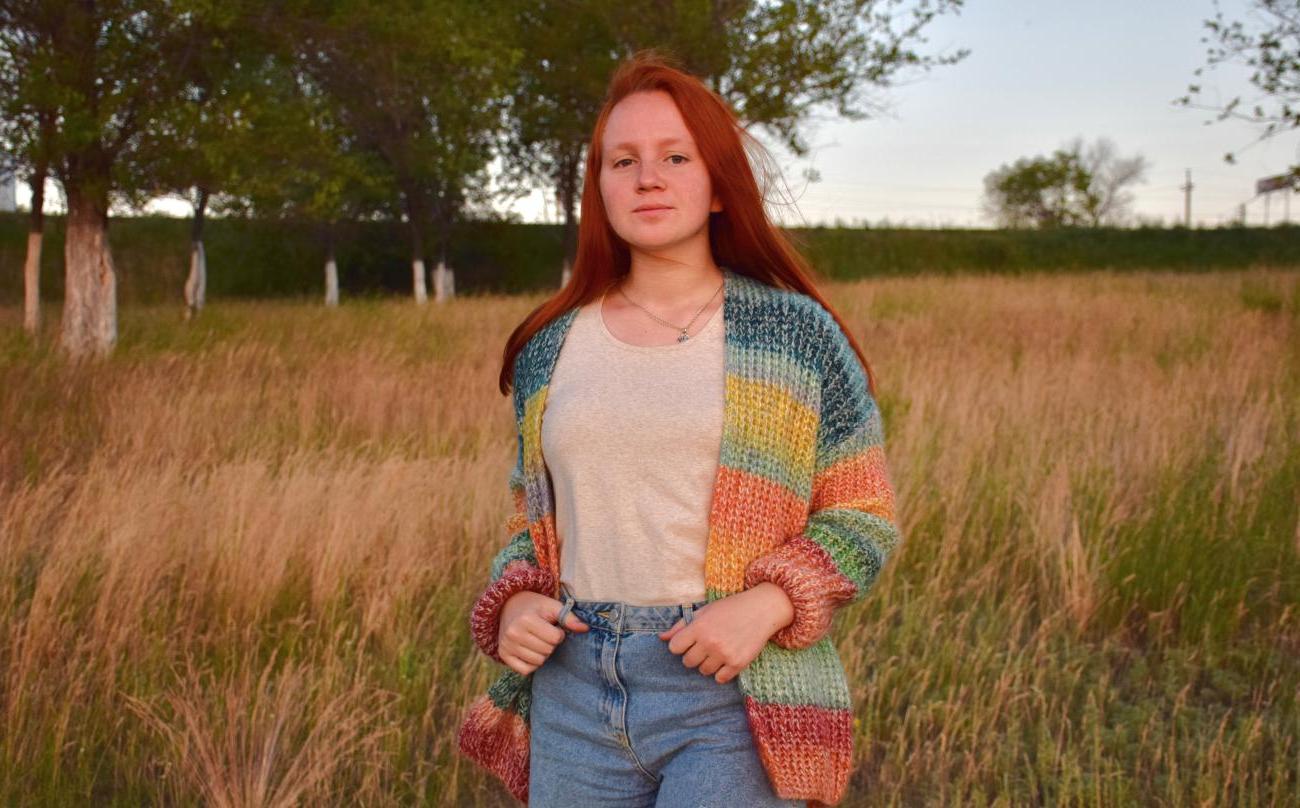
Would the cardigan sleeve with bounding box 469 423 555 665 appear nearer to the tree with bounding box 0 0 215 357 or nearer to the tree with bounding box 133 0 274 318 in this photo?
the tree with bounding box 0 0 215 357

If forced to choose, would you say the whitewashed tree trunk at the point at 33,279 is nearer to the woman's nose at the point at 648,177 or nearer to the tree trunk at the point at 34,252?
the tree trunk at the point at 34,252

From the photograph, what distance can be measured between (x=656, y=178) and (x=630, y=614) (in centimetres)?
62

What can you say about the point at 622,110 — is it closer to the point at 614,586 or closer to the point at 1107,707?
the point at 614,586

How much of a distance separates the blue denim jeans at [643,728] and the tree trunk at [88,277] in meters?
10.7

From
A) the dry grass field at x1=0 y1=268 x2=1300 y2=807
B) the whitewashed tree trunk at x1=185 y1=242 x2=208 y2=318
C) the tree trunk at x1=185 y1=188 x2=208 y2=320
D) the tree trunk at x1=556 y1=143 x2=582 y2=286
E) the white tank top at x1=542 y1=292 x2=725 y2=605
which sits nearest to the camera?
the white tank top at x1=542 y1=292 x2=725 y2=605

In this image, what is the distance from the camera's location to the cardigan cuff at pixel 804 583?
1.51 meters

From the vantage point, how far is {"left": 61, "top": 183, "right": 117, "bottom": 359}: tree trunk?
11.3 meters

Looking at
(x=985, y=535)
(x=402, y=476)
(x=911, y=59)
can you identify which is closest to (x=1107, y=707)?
(x=985, y=535)

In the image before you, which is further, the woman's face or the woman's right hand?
the woman's face

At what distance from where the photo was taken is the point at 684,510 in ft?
5.23

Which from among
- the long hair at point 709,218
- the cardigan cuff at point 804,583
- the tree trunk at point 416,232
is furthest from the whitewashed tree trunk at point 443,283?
the cardigan cuff at point 804,583

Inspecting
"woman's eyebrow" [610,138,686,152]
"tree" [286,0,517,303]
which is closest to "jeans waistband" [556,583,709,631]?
"woman's eyebrow" [610,138,686,152]

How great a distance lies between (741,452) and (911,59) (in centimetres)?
2125

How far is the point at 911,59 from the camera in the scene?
21312 mm
